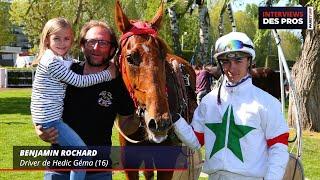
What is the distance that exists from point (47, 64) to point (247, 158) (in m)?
1.35

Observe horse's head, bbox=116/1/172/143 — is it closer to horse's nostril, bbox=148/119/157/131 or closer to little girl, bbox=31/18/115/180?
horse's nostril, bbox=148/119/157/131

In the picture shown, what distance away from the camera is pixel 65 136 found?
3.09 metres

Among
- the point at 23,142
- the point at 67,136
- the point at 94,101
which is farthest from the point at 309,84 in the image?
the point at 67,136

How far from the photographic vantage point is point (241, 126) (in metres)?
2.98

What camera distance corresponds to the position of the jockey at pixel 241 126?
Answer: 9.57 feet

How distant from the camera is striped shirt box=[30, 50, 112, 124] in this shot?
306cm

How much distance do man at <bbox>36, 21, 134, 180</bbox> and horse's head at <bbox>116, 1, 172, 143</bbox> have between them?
3.9 inches

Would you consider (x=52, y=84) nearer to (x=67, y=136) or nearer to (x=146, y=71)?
(x=67, y=136)

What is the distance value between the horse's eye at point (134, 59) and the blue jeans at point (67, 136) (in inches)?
25.2

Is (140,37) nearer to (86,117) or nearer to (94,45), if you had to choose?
(94,45)

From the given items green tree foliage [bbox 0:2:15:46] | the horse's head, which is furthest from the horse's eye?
green tree foliage [bbox 0:2:15:46]

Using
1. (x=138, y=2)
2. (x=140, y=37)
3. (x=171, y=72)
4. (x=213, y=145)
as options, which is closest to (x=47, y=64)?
(x=140, y=37)

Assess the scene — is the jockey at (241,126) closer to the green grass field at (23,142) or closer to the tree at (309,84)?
the green grass field at (23,142)

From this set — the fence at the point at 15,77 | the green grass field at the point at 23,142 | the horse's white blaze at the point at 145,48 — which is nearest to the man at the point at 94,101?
the horse's white blaze at the point at 145,48
